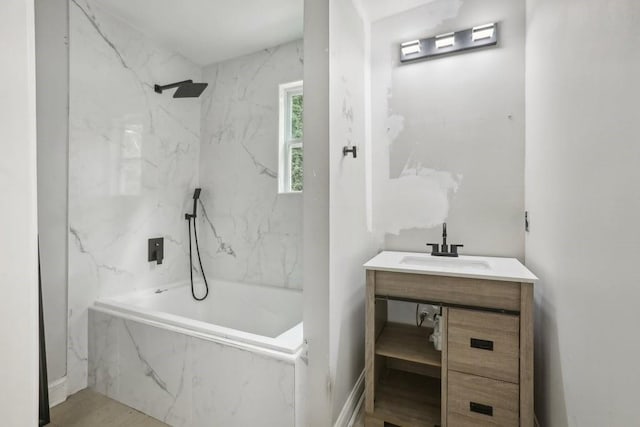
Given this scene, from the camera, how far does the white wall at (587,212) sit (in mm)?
719

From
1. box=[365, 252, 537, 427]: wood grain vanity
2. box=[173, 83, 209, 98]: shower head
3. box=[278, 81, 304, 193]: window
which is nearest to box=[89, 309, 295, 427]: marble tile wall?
box=[365, 252, 537, 427]: wood grain vanity

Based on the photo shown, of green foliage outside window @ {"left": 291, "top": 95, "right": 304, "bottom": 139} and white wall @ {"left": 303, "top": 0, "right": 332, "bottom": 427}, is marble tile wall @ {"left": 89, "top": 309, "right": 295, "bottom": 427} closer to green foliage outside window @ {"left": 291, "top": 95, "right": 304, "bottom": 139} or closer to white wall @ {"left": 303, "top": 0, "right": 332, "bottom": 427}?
white wall @ {"left": 303, "top": 0, "right": 332, "bottom": 427}

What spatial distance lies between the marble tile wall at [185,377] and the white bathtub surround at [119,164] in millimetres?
277

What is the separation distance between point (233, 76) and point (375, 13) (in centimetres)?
138

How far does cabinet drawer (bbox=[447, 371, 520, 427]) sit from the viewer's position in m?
1.31

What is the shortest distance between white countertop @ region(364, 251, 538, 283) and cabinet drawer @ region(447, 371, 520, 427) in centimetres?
49

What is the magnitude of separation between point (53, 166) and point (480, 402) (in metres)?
2.79

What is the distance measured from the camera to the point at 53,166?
186 cm

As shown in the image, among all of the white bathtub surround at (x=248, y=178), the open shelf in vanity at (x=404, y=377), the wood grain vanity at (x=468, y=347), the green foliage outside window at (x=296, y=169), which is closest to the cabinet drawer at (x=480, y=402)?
the wood grain vanity at (x=468, y=347)

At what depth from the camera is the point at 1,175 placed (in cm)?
59

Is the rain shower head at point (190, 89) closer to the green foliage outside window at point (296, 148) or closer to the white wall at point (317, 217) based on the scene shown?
the green foliage outside window at point (296, 148)

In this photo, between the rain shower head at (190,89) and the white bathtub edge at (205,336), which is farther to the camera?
the rain shower head at (190,89)

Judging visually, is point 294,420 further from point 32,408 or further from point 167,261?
point 167,261

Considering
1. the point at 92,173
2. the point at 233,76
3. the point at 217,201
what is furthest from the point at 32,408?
the point at 233,76
